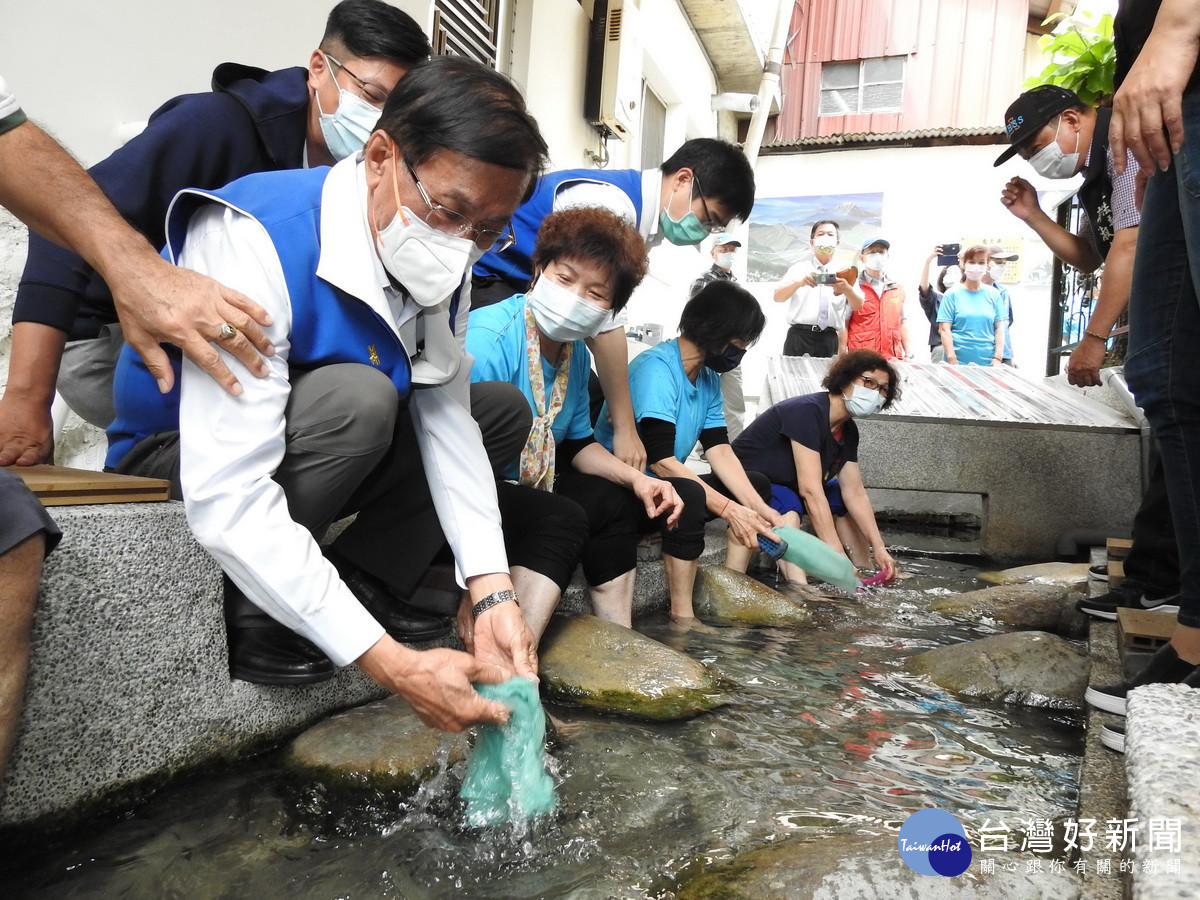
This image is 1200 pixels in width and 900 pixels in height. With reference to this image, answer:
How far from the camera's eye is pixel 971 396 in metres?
7.83

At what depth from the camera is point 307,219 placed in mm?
1710

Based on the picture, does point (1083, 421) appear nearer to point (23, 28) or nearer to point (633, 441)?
point (633, 441)

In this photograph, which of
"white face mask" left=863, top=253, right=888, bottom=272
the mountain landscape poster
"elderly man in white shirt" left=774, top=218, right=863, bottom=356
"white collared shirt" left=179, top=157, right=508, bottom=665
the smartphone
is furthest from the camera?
the mountain landscape poster

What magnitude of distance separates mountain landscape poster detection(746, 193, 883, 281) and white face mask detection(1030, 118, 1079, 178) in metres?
11.9

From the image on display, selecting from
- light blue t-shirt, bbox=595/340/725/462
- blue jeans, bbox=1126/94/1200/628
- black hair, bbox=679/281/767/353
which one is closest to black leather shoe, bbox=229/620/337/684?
blue jeans, bbox=1126/94/1200/628

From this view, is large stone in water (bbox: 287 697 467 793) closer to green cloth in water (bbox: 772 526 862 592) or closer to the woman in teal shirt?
green cloth in water (bbox: 772 526 862 592)

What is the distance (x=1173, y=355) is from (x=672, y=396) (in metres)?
2.17

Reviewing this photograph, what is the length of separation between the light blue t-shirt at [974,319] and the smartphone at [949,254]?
2.30m

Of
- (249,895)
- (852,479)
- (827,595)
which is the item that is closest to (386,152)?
(249,895)

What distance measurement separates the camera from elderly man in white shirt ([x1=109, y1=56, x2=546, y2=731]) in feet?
4.95

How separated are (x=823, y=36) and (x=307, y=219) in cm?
1716

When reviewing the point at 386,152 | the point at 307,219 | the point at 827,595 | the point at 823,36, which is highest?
the point at 823,36

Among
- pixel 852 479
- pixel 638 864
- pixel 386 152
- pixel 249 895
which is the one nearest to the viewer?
pixel 249 895

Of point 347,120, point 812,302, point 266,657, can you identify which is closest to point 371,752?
point 266,657
